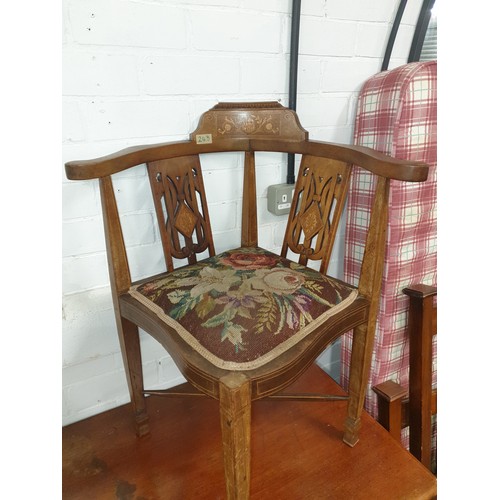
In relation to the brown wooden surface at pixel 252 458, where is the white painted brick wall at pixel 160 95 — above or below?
above

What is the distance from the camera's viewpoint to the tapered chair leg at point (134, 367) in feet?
3.30

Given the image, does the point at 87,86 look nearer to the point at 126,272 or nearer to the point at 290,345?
the point at 126,272

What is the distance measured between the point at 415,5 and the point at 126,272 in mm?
1292

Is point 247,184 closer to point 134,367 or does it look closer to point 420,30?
point 134,367

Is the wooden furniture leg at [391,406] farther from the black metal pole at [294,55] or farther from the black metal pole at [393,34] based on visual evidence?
the black metal pole at [393,34]

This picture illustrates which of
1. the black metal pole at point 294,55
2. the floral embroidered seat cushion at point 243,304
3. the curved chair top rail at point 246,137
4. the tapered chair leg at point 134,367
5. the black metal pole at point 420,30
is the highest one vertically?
the black metal pole at point 420,30

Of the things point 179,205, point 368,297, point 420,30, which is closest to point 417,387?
point 368,297

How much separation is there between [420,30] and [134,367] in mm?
1428

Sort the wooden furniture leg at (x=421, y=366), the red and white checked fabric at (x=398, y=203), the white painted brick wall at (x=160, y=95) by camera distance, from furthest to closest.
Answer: the wooden furniture leg at (x=421, y=366), the red and white checked fabric at (x=398, y=203), the white painted brick wall at (x=160, y=95)

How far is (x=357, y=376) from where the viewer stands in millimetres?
1031

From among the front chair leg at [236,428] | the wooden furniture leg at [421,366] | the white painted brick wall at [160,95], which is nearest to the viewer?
the front chair leg at [236,428]

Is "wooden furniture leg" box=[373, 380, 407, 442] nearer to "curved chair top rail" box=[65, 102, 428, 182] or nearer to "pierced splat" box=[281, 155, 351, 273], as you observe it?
"pierced splat" box=[281, 155, 351, 273]

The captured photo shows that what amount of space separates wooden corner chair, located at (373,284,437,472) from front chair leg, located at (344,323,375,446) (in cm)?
22

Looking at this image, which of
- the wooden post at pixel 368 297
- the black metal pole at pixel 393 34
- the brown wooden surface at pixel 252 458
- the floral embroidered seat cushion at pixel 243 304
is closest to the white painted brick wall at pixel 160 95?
the black metal pole at pixel 393 34
